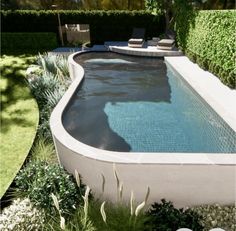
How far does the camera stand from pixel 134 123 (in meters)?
9.01

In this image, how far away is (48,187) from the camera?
5.71m

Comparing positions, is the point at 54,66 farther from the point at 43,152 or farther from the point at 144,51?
the point at 144,51

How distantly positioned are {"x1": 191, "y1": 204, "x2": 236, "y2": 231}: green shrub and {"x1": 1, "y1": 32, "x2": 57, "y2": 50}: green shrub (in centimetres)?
2059

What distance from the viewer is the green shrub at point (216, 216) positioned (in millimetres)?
5484

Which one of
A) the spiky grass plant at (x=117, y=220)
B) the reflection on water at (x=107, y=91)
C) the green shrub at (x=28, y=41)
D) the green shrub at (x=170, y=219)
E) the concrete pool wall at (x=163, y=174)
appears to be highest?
the concrete pool wall at (x=163, y=174)

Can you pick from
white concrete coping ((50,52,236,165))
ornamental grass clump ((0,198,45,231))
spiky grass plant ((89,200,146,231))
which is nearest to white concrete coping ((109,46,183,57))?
white concrete coping ((50,52,236,165))

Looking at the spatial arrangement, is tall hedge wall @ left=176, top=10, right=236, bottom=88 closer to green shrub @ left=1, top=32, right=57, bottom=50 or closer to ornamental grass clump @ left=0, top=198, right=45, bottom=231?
ornamental grass clump @ left=0, top=198, right=45, bottom=231

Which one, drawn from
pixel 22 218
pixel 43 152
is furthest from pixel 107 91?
pixel 22 218

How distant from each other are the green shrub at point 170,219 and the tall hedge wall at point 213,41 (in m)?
7.30

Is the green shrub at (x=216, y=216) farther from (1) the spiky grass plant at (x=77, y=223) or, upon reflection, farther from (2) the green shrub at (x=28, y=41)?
(2) the green shrub at (x=28, y=41)

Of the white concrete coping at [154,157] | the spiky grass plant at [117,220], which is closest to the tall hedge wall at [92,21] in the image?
the white concrete coping at [154,157]

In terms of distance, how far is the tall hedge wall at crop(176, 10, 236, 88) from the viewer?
1184cm

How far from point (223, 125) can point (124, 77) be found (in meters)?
7.26

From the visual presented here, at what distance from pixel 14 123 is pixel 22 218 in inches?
175
